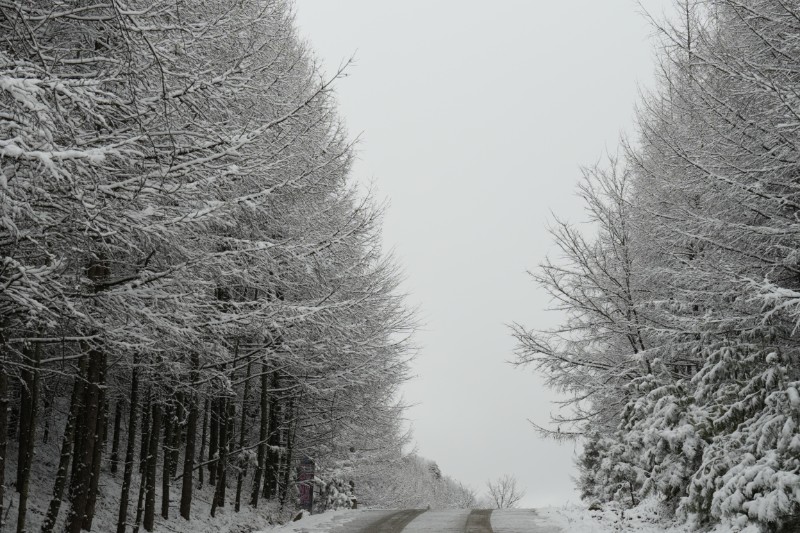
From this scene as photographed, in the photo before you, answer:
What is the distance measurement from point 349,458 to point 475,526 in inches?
460

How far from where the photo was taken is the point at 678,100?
41.8 feet

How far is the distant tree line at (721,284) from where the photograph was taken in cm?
750

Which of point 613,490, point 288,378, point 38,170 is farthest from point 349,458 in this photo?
point 38,170

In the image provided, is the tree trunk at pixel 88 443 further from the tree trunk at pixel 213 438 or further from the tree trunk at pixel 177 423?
the tree trunk at pixel 213 438

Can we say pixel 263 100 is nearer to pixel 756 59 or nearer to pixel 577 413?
pixel 756 59

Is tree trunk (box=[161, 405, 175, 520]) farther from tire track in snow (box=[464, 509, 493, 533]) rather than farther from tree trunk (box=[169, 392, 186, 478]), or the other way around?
tire track in snow (box=[464, 509, 493, 533])

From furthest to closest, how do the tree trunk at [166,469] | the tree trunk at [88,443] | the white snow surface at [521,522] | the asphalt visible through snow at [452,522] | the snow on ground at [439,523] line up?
the snow on ground at [439,523]
the asphalt visible through snow at [452,522]
the white snow surface at [521,522]
the tree trunk at [166,469]
the tree trunk at [88,443]

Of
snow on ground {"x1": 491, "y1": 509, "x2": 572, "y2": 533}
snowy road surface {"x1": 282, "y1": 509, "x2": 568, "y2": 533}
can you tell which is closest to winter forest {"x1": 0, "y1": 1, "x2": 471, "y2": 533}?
snowy road surface {"x1": 282, "y1": 509, "x2": 568, "y2": 533}

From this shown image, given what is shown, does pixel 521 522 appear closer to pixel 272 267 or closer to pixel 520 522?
pixel 520 522

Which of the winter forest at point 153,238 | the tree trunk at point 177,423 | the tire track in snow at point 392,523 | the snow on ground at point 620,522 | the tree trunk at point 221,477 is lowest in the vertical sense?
the tire track in snow at point 392,523

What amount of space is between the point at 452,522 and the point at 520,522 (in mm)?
1484

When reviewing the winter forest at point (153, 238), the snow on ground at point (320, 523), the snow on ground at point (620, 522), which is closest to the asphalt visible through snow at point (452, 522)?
the snow on ground at point (320, 523)

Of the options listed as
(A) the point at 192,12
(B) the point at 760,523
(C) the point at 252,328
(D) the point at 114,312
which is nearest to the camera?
(D) the point at 114,312

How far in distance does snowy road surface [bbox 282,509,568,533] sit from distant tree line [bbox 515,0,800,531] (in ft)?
6.93
